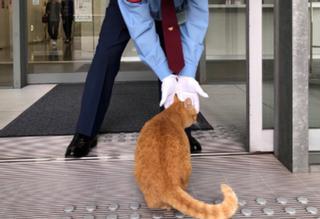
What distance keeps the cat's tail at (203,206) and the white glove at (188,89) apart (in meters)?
0.43

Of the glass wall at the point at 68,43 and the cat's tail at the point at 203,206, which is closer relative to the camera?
the cat's tail at the point at 203,206

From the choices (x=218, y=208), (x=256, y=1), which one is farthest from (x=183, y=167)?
(x=256, y=1)

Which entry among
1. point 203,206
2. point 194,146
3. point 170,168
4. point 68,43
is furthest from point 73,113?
point 68,43

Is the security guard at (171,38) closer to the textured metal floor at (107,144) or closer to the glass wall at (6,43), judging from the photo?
the textured metal floor at (107,144)

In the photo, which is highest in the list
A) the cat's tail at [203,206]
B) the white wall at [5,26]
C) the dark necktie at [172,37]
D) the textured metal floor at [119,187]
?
the white wall at [5,26]

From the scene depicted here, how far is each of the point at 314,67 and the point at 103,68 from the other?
1.16 metres

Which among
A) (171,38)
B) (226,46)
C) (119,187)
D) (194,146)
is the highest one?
(226,46)

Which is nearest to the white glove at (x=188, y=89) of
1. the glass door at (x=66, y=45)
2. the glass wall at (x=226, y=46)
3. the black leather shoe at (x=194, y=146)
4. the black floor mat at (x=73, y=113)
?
the black leather shoe at (x=194, y=146)

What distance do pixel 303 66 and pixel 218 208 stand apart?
1.14 meters

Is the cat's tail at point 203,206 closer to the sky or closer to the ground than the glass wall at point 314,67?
closer to the ground

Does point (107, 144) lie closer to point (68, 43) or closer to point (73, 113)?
point (73, 113)

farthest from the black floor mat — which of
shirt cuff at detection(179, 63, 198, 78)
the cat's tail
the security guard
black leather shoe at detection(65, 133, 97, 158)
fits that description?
the cat's tail

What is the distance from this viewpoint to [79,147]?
2949mm

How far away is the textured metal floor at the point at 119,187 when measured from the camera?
2.18 metres
